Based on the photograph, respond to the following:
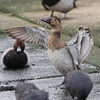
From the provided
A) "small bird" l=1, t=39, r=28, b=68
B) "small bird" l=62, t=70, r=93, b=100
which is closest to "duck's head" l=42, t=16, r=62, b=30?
"small bird" l=62, t=70, r=93, b=100

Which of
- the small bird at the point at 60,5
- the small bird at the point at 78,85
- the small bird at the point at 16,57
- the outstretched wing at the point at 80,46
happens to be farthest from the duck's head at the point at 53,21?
the small bird at the point at 60,5

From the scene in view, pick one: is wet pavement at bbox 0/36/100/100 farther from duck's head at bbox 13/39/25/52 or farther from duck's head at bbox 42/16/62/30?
duck's head at bbox 42/16/62/30

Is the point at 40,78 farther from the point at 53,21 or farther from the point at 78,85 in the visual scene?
the point at 78,85

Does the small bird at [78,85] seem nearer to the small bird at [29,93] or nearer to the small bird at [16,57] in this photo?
the small bird at [29,93]

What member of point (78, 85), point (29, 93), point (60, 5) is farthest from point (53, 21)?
point (60, 5)

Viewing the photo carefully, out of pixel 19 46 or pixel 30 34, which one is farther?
pixel 19 46

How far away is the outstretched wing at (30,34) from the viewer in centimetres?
648

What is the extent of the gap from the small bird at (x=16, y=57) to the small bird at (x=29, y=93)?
197 centimetres

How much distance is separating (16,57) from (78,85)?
2.11m

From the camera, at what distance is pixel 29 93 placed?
15.8 feet

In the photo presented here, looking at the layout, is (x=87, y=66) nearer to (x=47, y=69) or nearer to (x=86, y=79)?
(x=47, y=69)

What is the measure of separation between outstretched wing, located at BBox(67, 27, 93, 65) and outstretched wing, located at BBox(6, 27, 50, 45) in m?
0.54

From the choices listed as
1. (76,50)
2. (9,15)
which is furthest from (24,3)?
(76,50)

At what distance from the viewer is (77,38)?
6.02 m
